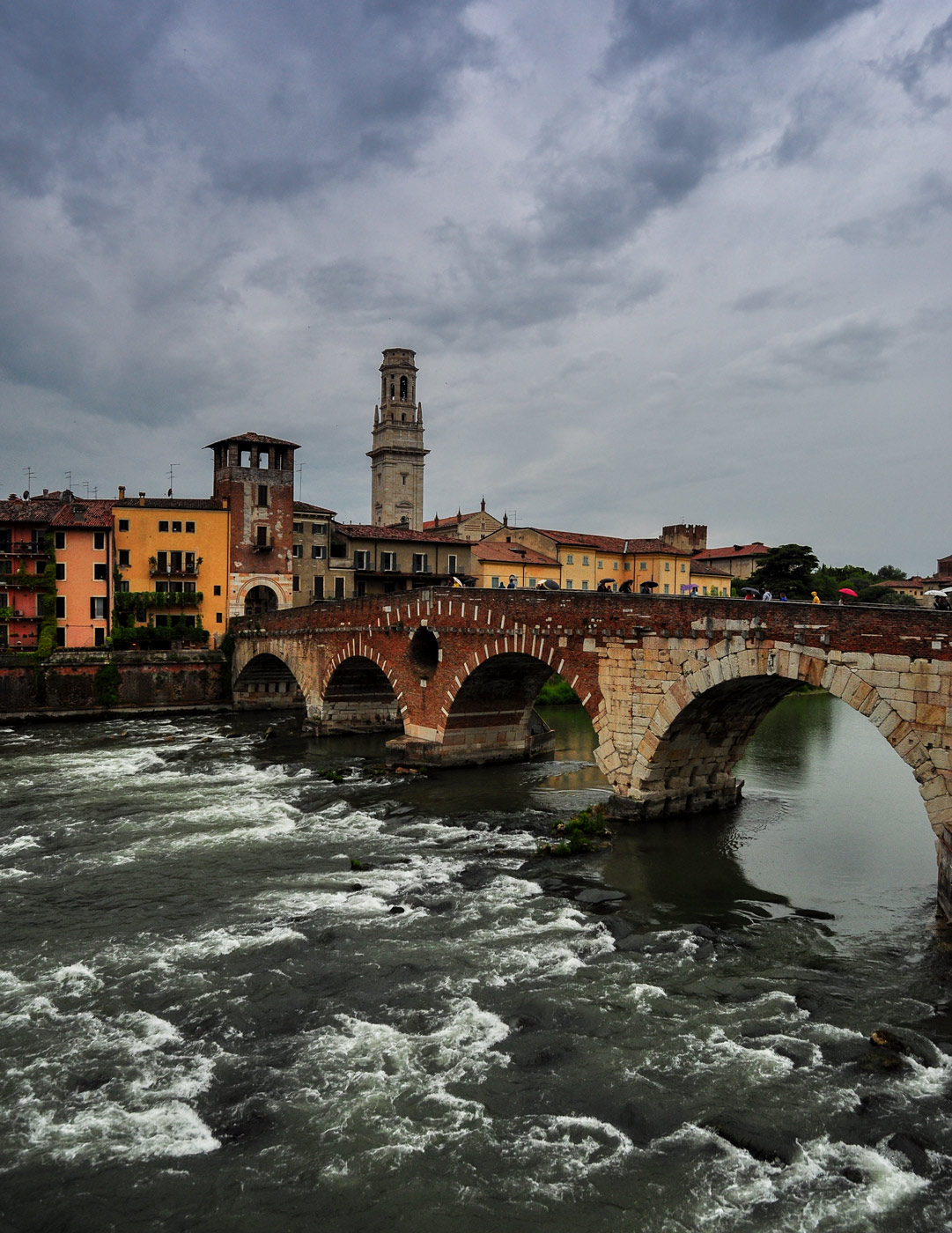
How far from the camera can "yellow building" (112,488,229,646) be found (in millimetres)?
52688

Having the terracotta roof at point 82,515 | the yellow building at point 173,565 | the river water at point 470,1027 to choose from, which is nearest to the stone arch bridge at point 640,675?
the river water at point 470,1027

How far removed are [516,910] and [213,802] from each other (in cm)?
1260

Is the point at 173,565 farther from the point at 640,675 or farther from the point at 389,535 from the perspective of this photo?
the point at 640,675

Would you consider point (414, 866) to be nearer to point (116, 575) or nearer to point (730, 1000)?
point (730, 1000)

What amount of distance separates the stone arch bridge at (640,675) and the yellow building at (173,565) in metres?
16.4

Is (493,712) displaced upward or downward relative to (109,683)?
upward

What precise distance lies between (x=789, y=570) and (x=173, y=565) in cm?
3767

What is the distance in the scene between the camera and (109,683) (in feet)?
156

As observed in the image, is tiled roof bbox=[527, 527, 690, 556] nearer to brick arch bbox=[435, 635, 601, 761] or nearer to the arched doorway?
the arched doorway

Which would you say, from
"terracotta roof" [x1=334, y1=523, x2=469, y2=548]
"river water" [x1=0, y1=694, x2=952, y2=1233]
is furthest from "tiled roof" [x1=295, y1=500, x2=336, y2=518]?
"river water" [x1=0, y1=694, x2=952, y2=1233]

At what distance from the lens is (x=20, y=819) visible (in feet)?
78.9

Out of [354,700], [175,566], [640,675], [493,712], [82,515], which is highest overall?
[82,515]

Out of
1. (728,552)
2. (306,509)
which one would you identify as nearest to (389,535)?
(306,509)

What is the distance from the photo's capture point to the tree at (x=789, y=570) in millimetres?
58562
